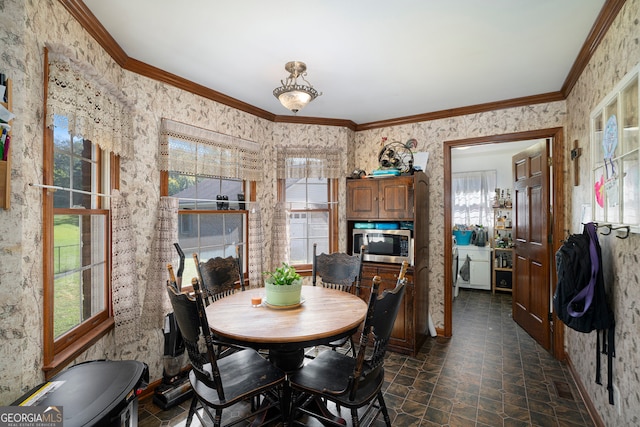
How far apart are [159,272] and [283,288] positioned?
116 centimetres

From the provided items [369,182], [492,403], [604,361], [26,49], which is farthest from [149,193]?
[604,361]

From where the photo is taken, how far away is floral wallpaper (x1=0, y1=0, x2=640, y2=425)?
4.61 feet

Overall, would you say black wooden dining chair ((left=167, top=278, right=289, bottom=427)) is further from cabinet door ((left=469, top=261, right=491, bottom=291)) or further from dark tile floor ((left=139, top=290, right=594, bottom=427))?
cabinet door ((left=469, top=261, right=491, bottom=291))

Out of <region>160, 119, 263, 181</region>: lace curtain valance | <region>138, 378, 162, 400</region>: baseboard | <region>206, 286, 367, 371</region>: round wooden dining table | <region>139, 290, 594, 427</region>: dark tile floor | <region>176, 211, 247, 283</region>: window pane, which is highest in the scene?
<region>160, 119, 263, 181</region>: lace curtain valance

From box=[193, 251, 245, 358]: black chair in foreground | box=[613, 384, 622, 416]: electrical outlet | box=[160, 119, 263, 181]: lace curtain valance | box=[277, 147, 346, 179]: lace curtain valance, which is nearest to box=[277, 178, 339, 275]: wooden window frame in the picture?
box=[277, 147, 346, 179]: lace curtain valance

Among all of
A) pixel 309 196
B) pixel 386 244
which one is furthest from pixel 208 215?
pixel 386 244

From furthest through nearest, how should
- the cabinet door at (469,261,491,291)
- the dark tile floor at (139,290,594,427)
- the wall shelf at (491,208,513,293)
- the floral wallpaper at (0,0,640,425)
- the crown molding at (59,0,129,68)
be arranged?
the cabinet door at (469,261,491,291), the wall shelf at (491,208,513,293), the dark tile floor at (139,290,594,427), the crown molding at (59,0,129,68), the floral wallpaper at (0,0,640,425)

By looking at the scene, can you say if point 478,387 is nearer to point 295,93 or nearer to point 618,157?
point 618,157

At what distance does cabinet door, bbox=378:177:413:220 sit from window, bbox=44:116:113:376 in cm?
258

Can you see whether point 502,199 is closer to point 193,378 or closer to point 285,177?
point 285,177

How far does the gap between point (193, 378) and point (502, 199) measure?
5.65m

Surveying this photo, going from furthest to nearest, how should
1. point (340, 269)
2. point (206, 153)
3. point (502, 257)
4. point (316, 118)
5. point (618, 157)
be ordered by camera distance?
1. point (502, 257)
2. point (316, 118)
3. point (206, 153)
4. point (340, 269)
5. point (618, 157)

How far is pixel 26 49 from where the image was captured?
1442 millimetres

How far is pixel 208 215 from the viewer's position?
3.12 meters
